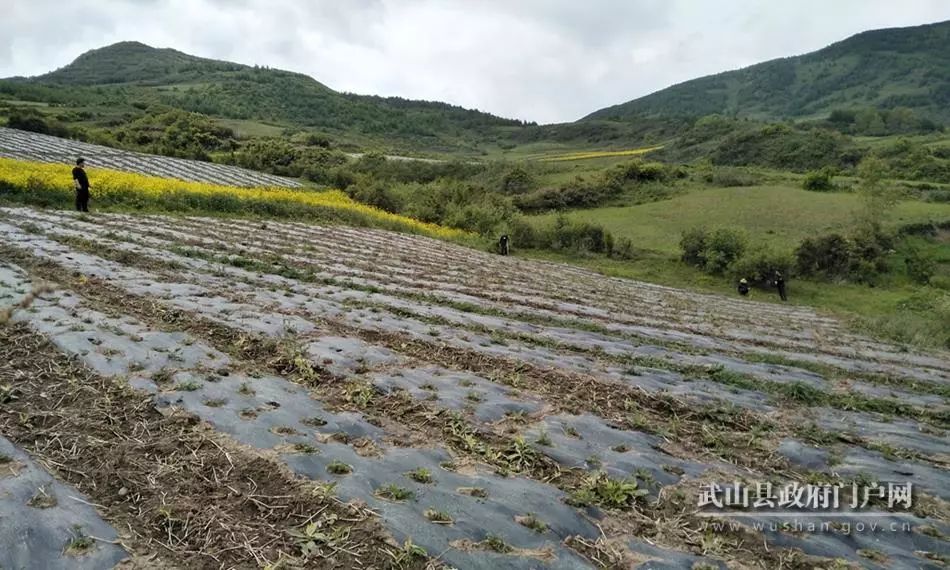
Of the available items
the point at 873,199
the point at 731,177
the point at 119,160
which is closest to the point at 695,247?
the point at 873,199

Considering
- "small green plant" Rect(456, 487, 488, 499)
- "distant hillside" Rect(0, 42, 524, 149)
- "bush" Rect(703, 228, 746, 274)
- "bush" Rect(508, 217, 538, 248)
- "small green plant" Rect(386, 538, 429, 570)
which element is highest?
"distant hillside" Rect(0, 42, 524, 149)

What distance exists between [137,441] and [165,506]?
105cm

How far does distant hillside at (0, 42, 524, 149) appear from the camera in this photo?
315 feet

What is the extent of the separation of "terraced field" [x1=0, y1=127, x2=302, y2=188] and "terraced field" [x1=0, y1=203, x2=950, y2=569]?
77.9ft

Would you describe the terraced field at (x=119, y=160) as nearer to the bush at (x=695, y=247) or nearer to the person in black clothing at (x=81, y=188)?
the person in black clothing at (x=81, y=188)

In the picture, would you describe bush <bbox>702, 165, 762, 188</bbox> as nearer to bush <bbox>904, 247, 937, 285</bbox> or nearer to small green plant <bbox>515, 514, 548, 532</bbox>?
bush <bbox>904, 247, 937, 285</bbox>

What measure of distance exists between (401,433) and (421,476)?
86 centimetres

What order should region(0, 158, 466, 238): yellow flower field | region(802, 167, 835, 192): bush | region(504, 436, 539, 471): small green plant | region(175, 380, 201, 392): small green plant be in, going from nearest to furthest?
region(504, 436, 539, 471): small green plant < region(175, 380, 201, 392): small green plant < region(0, 158, 466, 238): yellow flower field < region(802, 167, 835, 192): bush

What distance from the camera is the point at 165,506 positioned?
149 inches

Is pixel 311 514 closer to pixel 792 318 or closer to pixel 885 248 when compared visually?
pixel 792 318

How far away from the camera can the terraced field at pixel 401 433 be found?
12.0ft

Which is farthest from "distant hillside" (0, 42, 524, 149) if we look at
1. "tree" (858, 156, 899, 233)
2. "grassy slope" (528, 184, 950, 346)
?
"tree" (858, 156, 899, 233)

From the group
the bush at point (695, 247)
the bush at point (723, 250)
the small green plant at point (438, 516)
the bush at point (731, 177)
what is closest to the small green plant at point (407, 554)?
the small green plant at point (438, 516)

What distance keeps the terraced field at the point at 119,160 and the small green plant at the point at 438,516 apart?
32911 millimetres
